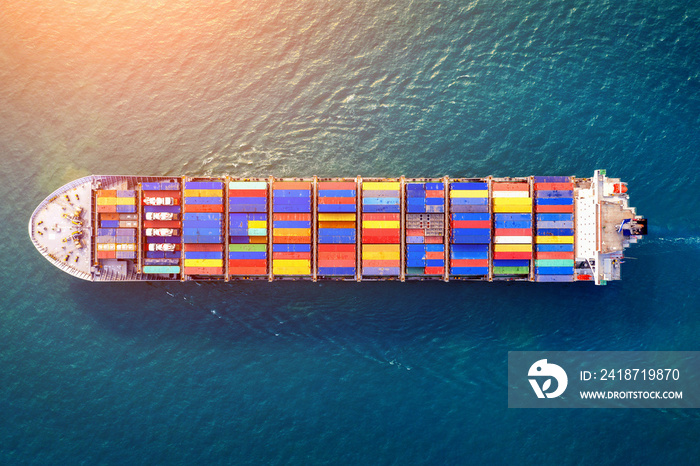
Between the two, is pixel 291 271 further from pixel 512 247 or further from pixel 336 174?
pixel 512 247

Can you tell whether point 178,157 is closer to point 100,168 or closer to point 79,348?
point 100,168

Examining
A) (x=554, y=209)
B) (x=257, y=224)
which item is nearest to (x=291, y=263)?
(x=257, y=224)

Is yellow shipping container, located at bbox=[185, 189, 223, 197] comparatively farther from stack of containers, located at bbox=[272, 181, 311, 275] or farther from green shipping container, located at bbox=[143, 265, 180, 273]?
green shipping container, located at bbox=[143, 265, 180, 273]

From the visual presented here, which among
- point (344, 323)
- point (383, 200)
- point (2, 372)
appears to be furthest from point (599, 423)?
point (2, 372)

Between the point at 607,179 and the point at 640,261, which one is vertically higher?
the point at 607,179

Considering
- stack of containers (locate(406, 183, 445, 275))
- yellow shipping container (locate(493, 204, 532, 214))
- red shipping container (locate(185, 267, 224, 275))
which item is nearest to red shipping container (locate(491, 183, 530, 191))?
yellow shipping container (locate(493, 204, 532, 214))

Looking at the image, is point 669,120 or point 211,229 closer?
point 211,229

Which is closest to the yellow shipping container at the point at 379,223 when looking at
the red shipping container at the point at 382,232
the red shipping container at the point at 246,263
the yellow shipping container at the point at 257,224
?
the red shipping container at the point at 382,232
